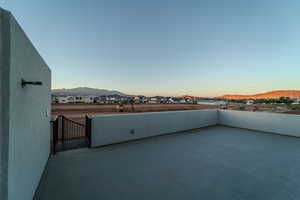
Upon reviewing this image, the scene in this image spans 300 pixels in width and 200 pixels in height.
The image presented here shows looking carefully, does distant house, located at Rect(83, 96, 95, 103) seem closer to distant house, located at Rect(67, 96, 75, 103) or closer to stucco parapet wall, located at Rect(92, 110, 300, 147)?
distant house, located at Rect(67, 96, 75, 103)

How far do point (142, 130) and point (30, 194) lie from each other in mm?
3260

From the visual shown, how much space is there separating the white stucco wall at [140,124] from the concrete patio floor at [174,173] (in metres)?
0.41

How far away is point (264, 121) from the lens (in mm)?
5805

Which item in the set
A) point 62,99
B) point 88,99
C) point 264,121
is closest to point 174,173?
point 264,121

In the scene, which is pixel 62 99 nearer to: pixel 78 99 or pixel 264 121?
pixel 78 99

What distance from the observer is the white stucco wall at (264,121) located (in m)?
5.23

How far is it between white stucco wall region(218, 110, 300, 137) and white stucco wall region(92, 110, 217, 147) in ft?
4.29

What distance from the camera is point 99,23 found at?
698 cm

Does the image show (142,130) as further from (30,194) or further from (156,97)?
(156,97)

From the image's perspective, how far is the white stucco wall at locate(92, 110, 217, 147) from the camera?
12.9ft

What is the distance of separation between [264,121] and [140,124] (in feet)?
17.8

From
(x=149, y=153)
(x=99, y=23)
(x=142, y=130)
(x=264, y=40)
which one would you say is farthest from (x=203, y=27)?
(x=149, y=153)

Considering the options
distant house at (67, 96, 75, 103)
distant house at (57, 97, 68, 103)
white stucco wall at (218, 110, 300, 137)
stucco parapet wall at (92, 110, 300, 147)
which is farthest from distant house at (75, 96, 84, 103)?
white stucco wall at (218, 110, 300, 137)

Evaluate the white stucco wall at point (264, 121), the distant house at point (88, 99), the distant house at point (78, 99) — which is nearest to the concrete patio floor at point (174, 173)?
the white stucco wall at point (264, 121)
